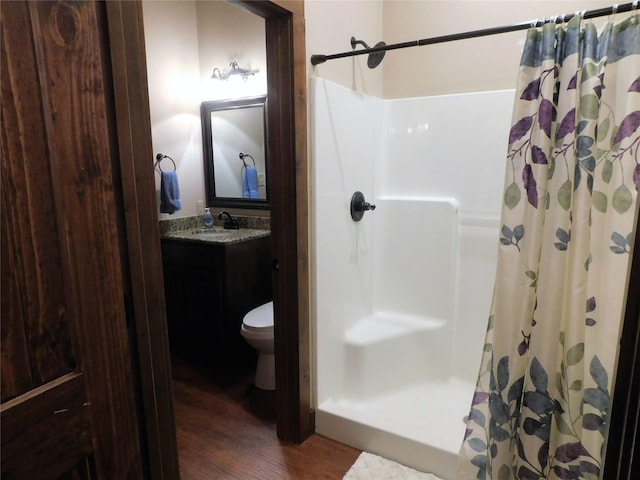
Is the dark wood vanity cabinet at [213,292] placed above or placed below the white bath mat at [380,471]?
above

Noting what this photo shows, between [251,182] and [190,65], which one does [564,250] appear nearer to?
[251,182]

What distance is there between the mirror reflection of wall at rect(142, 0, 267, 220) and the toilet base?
129 centimetres

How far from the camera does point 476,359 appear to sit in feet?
7.71

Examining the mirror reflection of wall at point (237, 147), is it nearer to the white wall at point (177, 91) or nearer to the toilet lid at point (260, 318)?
the white wall at point (177, 91)

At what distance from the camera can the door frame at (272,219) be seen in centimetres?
90

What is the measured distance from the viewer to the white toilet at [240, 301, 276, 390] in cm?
232

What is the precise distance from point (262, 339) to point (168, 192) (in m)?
1.29

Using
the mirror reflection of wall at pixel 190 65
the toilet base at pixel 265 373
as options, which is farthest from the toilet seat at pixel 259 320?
the mirror reflection of wall at pixel 190 65

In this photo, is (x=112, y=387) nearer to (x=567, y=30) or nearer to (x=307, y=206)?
(x=307, y=206)

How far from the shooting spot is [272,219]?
6.00 feet

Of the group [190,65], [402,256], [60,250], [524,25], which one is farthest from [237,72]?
[60,250]

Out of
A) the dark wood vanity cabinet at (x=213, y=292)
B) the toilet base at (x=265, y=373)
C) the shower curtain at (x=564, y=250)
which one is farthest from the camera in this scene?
the dark wood vanity cabinet at (x=213, y=292)

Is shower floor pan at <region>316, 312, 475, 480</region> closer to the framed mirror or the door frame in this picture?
the door frame

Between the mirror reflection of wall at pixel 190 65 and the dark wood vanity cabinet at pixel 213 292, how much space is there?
1.65 ft
